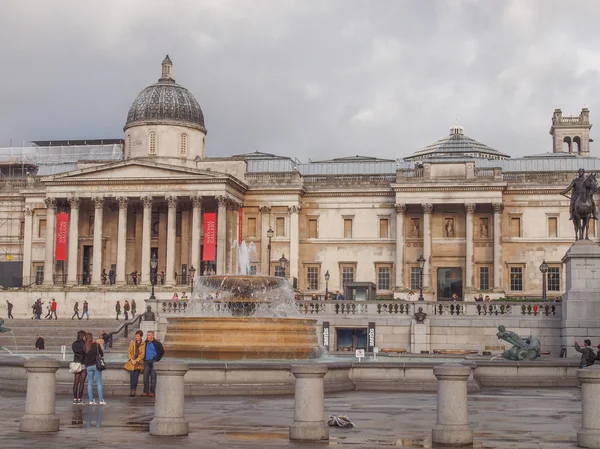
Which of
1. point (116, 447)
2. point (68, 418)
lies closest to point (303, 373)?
point (116, 447)

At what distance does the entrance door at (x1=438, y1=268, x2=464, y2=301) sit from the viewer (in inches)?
3034

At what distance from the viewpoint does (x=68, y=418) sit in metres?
20.6

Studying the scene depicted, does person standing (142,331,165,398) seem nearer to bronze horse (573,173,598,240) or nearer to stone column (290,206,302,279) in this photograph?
bronze horse (573,173,598,240)

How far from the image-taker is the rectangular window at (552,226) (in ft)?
252

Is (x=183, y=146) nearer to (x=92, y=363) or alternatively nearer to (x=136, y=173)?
(x=136, y=173)

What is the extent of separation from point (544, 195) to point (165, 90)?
95.2 feet

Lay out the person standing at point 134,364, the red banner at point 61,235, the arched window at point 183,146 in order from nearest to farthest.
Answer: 1. the person standing at point 134,364
2. the red banner at point 61,235
3. the arched window at point 183,146

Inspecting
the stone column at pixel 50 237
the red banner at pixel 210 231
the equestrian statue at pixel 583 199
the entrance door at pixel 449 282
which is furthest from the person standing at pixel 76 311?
the equestrian statue at pixel 583 199

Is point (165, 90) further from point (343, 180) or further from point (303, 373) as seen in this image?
point (303, 373)

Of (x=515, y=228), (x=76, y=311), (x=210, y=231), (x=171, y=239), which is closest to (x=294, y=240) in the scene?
(x=210, y=231)

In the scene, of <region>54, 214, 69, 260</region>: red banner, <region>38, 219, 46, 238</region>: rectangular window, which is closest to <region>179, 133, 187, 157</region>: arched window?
<region>54, 214, 69, 260</region>: red banner

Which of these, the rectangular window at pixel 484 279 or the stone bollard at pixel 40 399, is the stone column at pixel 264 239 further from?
the stone bollard at pixel 40 399

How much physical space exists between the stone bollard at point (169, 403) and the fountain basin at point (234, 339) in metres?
12.2

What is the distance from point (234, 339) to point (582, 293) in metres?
17.3
